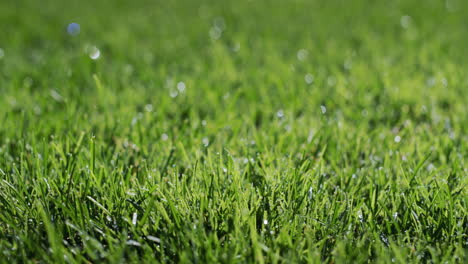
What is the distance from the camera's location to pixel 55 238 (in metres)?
1.43

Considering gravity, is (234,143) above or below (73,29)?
below

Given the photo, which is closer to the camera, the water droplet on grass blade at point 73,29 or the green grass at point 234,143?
the green grass at point 234,143

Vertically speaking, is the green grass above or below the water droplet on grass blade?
below

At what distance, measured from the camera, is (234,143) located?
2.12m

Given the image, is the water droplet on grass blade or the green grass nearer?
the green grass

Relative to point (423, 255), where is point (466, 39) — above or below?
above

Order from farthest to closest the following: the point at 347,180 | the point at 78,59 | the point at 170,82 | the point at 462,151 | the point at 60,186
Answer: the point at 78,59 < the point at 170,82 < the point at 462,151 < the point at 347,180 < the point at 60,186

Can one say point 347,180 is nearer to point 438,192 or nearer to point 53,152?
point 438,192

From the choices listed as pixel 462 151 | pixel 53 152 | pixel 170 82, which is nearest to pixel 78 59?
Answer: pixel 170 82

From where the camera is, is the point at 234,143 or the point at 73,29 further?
the point at 73,29

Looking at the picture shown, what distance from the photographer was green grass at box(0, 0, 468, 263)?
4.91 ft

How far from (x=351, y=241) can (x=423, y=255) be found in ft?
0.67

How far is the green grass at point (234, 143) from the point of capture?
4.91 feet

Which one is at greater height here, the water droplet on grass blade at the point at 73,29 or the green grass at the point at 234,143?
the water droplet on grass blade at the point at 73,29
